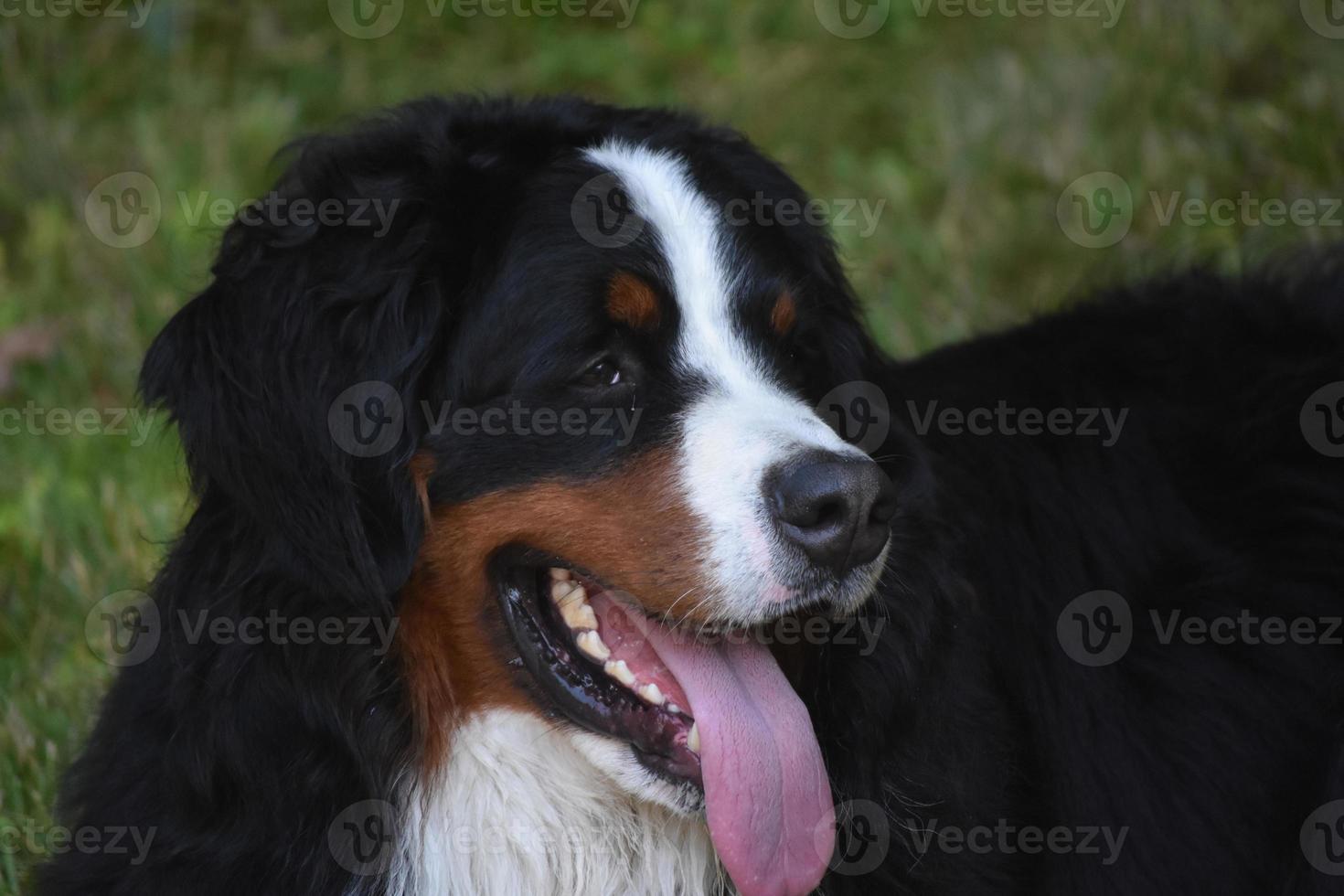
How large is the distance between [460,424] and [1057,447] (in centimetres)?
143

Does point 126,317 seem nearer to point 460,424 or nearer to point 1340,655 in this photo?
point 460,424

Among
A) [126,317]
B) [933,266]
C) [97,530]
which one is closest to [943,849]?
[97,530]

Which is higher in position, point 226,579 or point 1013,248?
point 1013,248

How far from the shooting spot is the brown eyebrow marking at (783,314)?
3006 millimetres

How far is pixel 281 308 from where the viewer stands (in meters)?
2.77
